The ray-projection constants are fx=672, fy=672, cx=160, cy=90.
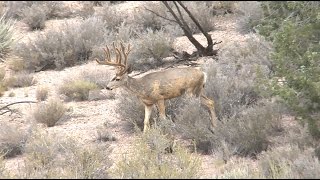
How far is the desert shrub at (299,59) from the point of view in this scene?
8086mm

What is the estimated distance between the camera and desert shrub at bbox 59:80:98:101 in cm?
1329

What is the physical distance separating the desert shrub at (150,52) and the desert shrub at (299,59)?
6309 mm

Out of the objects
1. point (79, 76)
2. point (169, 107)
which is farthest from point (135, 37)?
point (169, 107)

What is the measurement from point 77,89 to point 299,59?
5.98 metres

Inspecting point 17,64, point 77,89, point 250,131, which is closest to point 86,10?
point 17,64

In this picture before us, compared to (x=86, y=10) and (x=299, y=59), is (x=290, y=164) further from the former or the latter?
(x=86, y=10)

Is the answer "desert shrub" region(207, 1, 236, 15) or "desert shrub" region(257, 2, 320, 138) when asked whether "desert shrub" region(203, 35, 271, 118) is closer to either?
"desert shrub" region(257, 2, 320, 138)

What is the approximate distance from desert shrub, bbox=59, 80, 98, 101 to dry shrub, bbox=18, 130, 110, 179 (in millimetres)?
3983

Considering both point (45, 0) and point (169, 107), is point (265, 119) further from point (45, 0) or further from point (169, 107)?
point (45, 0)

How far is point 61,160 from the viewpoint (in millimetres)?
8398

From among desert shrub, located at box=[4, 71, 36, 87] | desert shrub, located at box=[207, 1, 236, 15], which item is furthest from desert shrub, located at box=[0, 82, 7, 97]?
desert shrub, located at box=[207, 1, 236, 15]

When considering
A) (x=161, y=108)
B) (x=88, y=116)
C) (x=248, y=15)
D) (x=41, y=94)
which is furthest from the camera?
(x=248, y=15)

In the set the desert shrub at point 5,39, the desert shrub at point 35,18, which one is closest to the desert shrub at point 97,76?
the desert shrub at point 5,39

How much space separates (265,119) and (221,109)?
3.98 ft
